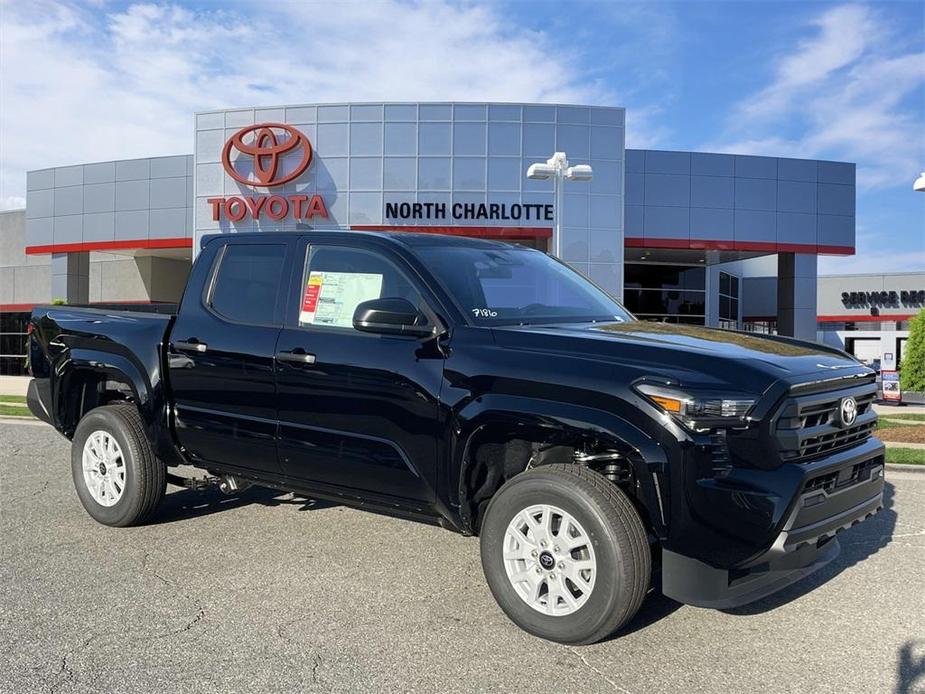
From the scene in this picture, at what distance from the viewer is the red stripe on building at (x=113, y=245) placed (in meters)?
29.7

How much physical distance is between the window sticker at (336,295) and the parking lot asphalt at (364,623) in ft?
5.03

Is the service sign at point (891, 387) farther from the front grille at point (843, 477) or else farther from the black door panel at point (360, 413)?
the black door panel at point (360, 413)

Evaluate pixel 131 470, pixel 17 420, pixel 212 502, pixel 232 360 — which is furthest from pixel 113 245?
pixel 232 360

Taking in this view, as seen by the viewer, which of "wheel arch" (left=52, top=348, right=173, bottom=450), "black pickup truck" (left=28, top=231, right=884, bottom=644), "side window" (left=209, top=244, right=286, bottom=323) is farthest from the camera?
"wheel arch" (left=52, top=348, right=173, bottom=450)

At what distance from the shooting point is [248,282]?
5.16 meters

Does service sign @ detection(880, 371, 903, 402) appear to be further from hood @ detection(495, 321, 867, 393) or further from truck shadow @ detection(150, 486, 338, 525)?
truck shadow @ detection(150, 486, 338, 525)

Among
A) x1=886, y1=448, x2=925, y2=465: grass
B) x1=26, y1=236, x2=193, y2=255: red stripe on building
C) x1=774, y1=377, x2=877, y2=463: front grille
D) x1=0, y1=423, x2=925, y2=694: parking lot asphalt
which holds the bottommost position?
x1=0, y1=423, x2=925, y2=694: parking lot asphalt

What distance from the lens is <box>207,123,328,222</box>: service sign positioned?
87.7 ft

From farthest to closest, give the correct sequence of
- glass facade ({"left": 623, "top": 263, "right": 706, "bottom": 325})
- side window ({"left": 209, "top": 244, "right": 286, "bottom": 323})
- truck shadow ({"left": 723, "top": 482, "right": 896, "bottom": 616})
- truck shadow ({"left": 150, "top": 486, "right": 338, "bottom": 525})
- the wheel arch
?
glass facade ({"left": 623, "top": 263, "right": 706, "bottom": 325}) → truck shadow ({"left": 150, "top": 486, "right": 338, "bottom": 525}) → the wheel arch → side window ({"left": 209, "top": 244, "right": 286, "bottom": 323}) → truck shadow ({"left": 723, "top": 482, "right": 896, "bottom": 616})

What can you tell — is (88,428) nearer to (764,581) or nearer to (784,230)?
(764,581)

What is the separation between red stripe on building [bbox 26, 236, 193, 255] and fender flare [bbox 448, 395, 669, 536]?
27.5 metres

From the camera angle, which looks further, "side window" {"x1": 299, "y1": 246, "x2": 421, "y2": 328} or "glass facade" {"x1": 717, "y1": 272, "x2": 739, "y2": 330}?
"glass facade" {"x1": 717, "y1": 272, "x2": 739, "y2": 330}

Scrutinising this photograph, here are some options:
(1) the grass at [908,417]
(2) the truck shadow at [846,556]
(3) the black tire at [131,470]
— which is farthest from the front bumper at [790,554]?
(1) the grass at [908,417]

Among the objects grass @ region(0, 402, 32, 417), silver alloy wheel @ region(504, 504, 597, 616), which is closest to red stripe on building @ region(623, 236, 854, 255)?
grass @ region(0, 402, 32, 417)
